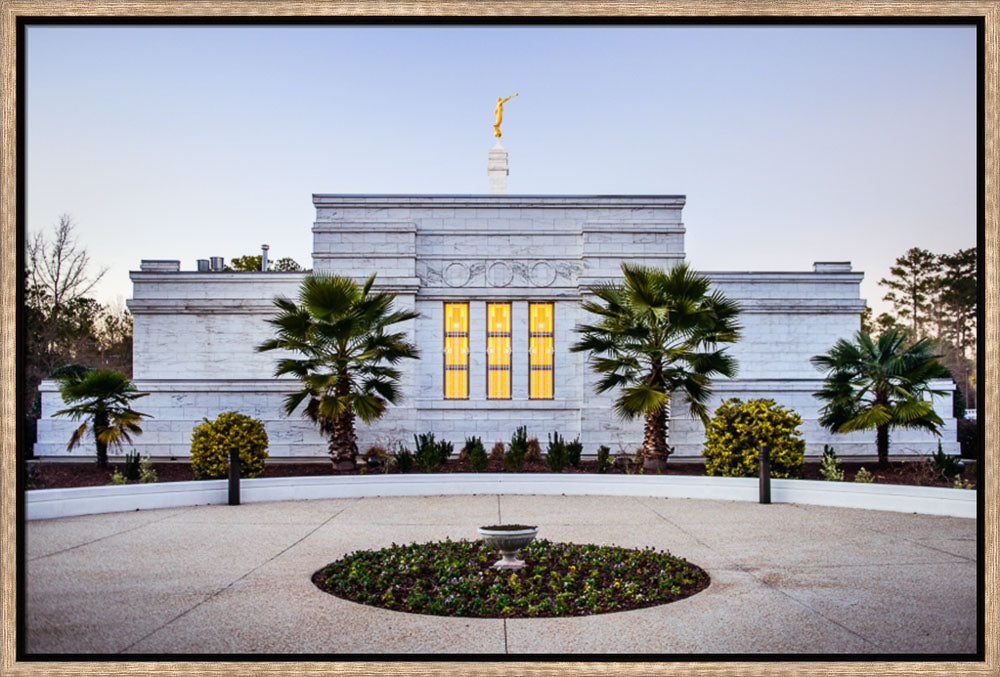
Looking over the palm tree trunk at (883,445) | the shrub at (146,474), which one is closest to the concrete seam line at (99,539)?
the shrub at (146,474)

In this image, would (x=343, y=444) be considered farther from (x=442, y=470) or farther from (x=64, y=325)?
(x=64, y=325)

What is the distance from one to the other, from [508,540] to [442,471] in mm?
9086

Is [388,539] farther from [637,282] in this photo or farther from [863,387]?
[863,387]

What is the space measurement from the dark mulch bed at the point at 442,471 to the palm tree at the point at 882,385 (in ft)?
2.88

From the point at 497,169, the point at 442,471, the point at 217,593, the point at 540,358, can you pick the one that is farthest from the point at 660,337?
the point at 217,593

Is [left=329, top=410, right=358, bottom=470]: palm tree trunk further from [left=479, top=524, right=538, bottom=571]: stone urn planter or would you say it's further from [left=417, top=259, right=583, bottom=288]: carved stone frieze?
[left=479, top=524, right=538, bottom=571]: stone urn planter

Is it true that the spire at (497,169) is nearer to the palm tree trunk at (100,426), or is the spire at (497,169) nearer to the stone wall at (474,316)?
the stone wall at (474,316)

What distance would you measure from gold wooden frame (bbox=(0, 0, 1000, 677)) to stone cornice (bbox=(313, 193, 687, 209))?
55.0 feet

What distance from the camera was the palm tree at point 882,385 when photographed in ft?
54.7

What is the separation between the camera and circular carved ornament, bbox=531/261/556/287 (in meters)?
21.8

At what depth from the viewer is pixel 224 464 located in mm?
15703

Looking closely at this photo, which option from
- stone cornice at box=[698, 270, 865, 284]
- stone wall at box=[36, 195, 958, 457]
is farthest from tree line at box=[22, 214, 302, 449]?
stone cornice at box=[698, 270, 865, 284]

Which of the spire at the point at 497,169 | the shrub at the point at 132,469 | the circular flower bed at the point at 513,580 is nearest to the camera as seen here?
the circular flower bed at the point at 513,580

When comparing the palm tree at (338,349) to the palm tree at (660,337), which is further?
the palm tree at (660,337)
